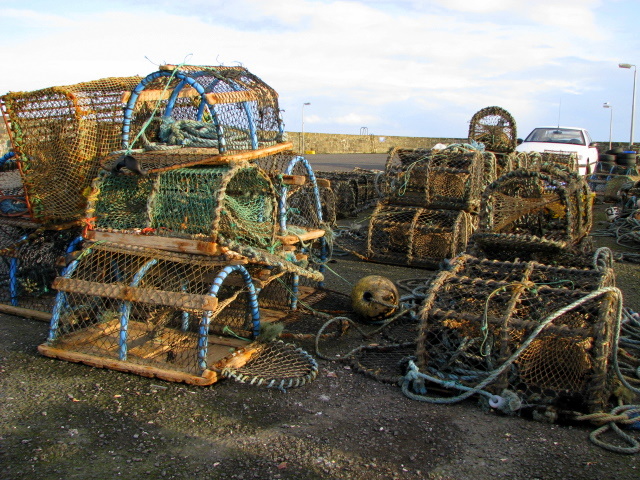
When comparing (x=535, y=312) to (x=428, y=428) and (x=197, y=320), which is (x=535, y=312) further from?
(x=197, y=320)

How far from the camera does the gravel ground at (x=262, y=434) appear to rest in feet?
8.36

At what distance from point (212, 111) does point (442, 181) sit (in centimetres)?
374

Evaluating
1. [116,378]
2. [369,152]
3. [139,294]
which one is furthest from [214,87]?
[369,152]

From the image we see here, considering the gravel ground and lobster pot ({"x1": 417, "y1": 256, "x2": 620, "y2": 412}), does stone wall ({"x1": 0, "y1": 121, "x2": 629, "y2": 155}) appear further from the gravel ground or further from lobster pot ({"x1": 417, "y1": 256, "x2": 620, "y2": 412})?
the gravel ground

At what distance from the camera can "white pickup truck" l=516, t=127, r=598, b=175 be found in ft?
40.1

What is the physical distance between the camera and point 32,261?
16.4 feet

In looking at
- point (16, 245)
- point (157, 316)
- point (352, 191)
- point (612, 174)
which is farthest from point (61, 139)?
point (612, 174)

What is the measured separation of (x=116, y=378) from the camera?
3.50 metres

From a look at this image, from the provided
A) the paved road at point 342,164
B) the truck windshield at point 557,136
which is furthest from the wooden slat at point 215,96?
the paved road at point 342,164

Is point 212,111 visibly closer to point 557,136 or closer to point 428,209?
point 428,209

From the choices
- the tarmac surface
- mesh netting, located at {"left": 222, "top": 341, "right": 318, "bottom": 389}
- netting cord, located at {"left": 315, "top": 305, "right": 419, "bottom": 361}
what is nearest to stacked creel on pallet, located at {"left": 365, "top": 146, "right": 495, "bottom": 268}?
netting cord, located at {"left": 315, "top": 305, "right": 419, "bottom": 361}

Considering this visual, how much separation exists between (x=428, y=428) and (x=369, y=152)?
29412 millimetres

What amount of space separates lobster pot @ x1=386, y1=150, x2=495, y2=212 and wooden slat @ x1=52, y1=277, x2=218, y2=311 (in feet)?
13.3

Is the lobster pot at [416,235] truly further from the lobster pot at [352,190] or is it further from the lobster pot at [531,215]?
the lobster pot at [352,190]
